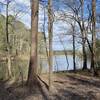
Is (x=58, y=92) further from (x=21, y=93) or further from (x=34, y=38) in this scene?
(x=34, y=38)

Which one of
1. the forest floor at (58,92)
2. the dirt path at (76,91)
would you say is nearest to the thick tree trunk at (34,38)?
the forest floor at (58,92)

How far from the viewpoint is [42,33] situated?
94.9 feet

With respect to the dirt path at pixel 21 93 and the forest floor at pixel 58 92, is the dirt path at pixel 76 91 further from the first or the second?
the dirt path at pixel 21 93

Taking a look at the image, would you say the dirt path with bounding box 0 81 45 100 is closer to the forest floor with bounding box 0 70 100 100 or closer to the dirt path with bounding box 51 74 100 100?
the forest floor with bounding box 0 70 100 100

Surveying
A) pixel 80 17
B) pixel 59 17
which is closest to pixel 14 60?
pixel 59 17

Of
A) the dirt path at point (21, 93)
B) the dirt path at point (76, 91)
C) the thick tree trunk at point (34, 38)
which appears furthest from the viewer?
the thick tree trunk at point (34, 38)

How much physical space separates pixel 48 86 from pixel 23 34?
27106 millimetres

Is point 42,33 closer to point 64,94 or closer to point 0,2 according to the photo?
point 0,2

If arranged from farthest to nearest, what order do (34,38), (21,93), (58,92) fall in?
(34,38) < (21,93) < (58,92)

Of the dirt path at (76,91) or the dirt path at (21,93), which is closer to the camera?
the dirt path at (76,91)

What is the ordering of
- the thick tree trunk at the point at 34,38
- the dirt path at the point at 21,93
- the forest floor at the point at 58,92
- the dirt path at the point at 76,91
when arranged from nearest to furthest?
the dirt path at the point at 76,91, the forest floor at the point at 58,92, the dirt path at the point at 21,93, the thick tree trunk at the point at 34,38

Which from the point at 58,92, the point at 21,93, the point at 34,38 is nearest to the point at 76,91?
the point at 58,92

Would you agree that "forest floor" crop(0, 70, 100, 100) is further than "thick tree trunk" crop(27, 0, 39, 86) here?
No

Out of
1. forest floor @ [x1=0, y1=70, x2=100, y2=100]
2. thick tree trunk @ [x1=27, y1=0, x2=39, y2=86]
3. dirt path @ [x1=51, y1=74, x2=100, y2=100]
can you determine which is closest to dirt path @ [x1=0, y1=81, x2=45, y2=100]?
forest floor @ [x1=0, y1=70, x2=100, y2=100]
